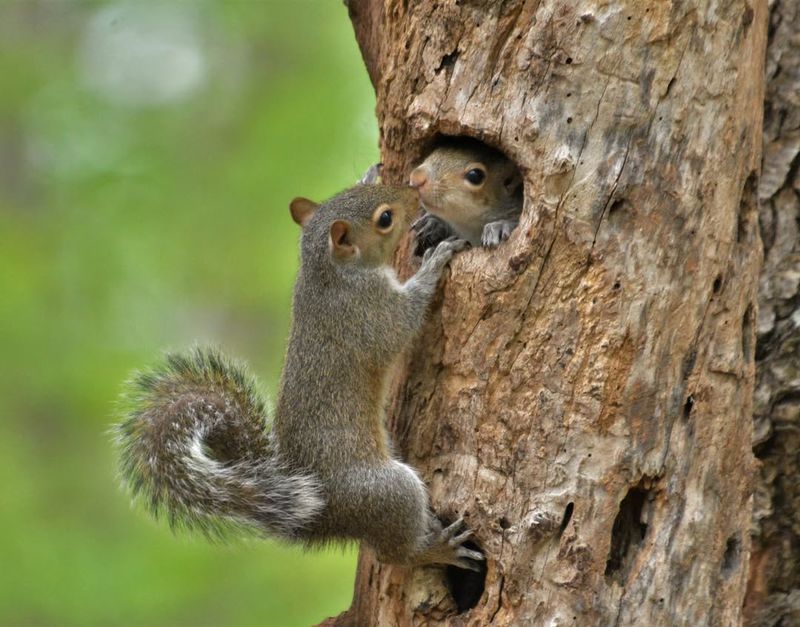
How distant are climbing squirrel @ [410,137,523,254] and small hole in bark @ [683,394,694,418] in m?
0.81

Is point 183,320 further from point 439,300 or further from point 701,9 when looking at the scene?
point 701,9

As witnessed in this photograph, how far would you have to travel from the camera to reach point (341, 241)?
11.7ft

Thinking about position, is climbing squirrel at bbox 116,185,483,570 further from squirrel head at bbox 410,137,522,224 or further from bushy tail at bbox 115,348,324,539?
squirrel head at bbox 410,137,522,224

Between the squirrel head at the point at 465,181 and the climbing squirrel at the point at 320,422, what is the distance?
12 cm

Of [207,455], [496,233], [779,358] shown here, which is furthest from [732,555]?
[207,455]

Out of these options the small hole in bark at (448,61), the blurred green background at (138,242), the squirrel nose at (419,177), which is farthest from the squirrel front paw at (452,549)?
the blurred green background at (138,242)

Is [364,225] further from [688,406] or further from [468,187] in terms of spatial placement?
[688,406]

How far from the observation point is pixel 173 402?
11.5 feet

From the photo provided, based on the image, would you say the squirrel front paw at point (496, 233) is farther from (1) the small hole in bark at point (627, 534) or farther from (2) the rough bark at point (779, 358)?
(2) the rough bark at point (779, 358)

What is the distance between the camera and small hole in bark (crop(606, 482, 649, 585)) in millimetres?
2961

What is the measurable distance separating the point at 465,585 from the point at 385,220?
4.06 feet

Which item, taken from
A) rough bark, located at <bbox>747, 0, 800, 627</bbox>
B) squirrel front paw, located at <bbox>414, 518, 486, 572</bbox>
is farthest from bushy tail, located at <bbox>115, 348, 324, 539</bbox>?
rough bark, located at <bbox>747, 0, 800, 627</bbox>

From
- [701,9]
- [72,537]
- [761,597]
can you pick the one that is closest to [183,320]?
[72,537]

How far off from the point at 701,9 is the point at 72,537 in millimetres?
4999
